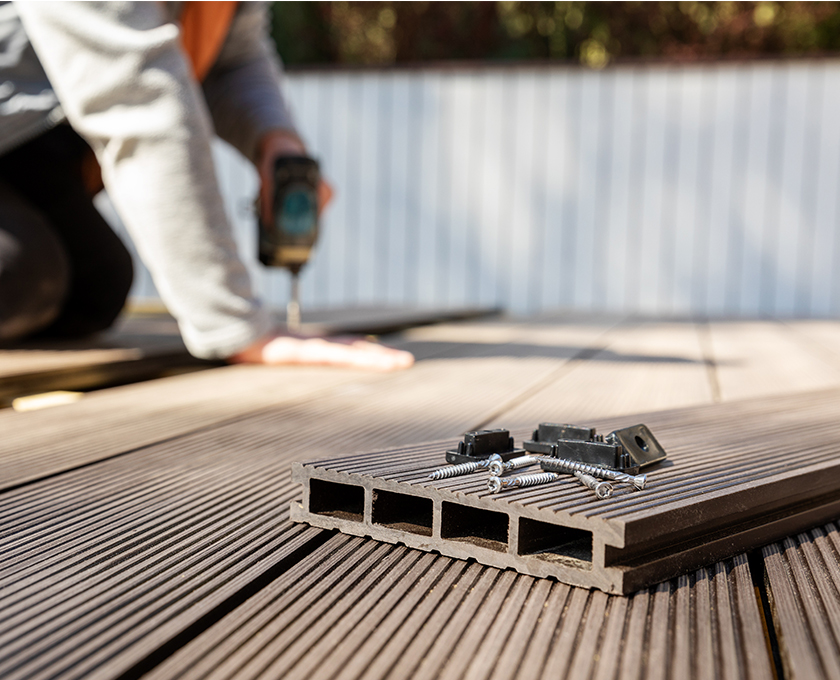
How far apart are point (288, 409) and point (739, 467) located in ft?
2.41

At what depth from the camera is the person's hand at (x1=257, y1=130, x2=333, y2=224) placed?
201 centimetres

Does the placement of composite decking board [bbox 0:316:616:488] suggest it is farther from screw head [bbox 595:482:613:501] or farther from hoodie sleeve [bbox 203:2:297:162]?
hoodie sleeve [bbox 203:2:297:162]

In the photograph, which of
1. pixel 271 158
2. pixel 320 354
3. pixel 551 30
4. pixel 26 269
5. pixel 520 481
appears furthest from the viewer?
pixel 551 30

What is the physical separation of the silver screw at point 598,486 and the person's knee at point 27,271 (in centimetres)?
142

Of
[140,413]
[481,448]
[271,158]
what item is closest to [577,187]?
[271,158]

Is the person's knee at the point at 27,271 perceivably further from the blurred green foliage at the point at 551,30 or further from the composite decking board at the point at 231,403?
the blurred green foliage at the point at 551,30

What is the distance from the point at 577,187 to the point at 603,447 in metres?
5.24

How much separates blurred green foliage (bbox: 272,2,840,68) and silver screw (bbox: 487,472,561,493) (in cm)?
618

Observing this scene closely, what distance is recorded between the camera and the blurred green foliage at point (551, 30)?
6117 millimetres

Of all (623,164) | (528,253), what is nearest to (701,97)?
(623,164)

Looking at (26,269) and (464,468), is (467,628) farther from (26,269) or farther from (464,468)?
(26,269)

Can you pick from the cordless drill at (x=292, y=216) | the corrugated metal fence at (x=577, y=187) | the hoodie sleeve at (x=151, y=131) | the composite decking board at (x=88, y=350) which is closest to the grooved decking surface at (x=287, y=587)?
the composite decking board at (x=88, y=350)

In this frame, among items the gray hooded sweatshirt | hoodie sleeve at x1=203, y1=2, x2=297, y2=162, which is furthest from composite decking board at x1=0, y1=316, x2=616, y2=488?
hoodie sleeve at x1=203, y1=2, x2=297, y2=162

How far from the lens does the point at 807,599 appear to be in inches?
20.6
